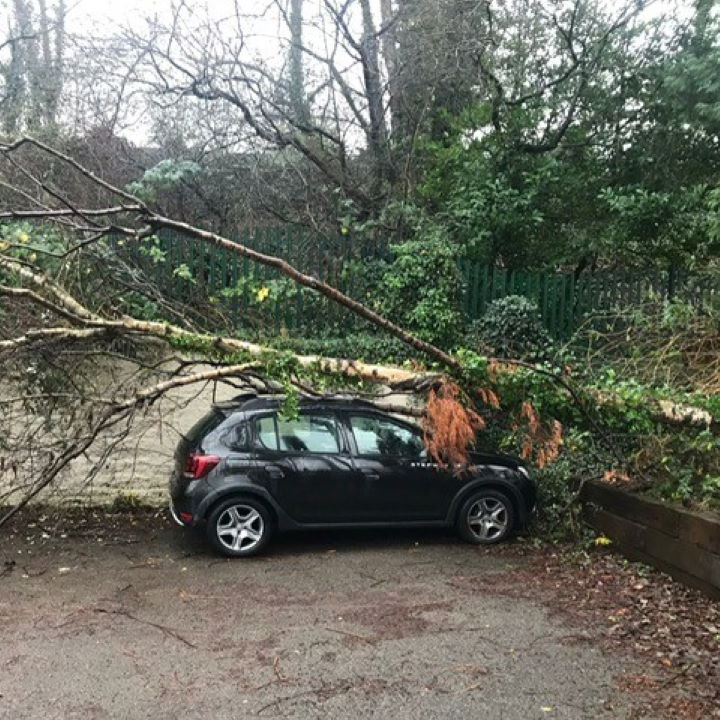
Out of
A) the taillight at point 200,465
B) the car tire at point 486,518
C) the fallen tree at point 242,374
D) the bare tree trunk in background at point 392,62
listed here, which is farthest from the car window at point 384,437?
the bare tree trunk in background at point 392,62

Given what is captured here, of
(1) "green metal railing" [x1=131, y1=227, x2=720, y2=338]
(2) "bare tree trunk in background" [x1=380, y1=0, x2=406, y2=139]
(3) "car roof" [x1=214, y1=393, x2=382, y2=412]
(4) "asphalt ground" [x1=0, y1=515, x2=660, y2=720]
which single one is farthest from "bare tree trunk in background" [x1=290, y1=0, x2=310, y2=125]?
(4) "asphalt ground" [x1=0, y1=515, x2=660, y2=720]

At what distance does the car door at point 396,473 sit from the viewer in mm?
6863

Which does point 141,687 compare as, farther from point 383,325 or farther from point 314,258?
point 314,258

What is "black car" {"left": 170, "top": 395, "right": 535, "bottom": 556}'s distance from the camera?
6520mm

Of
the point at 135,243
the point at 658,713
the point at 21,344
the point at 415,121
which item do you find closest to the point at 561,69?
the point at 415,121

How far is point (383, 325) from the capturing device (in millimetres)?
5434

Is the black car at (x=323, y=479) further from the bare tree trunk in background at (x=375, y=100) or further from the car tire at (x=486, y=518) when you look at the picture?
the bare tree trunk in background at (x=375, y=100)

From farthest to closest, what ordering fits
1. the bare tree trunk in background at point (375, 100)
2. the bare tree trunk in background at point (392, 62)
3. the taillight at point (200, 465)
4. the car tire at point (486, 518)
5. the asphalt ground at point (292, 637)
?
the bare tree trunk in background at point (392, 62) → the bare tree trunk in background at point (375, 100) → the car tire at point (486, 518) → the taillight at point (200, 465) → the asphalt ground at point (292, 637)

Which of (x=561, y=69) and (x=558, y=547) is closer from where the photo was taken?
(x=558, y=547)

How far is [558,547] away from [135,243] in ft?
21.4

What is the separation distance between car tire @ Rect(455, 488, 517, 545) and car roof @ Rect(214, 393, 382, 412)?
139 centimetres

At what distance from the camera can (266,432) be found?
6.71m

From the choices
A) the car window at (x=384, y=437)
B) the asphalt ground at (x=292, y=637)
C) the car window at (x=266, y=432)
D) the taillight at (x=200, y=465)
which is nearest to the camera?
the asphalt ground at (x=292, y=637)

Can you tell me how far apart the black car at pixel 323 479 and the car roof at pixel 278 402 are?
0.01 metres
